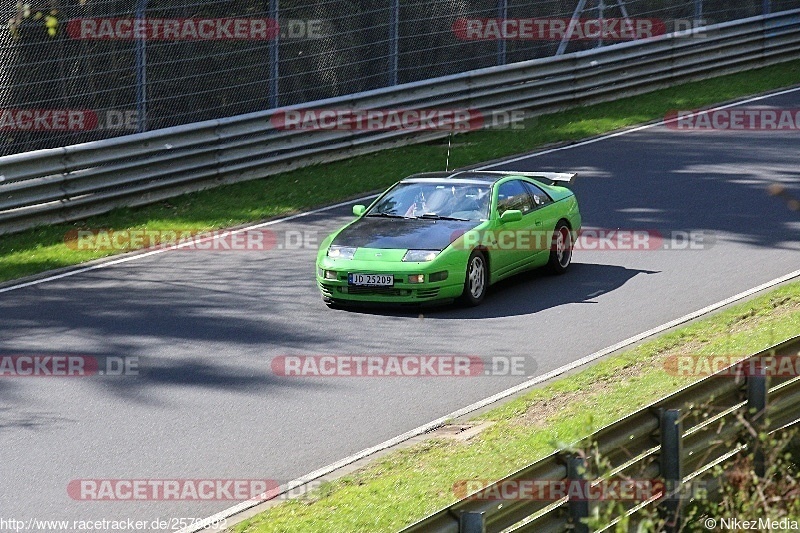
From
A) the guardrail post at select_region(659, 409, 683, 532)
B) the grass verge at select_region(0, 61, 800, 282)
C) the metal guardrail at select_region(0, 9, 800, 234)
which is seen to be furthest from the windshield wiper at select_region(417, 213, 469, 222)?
the guardrail post at select_region(659, 409, 683, 532)

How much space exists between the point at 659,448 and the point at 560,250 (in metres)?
7.25

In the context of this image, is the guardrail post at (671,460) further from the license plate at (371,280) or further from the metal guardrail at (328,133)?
the metal guardrail at (328,133)

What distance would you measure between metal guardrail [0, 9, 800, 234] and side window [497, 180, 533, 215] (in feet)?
19.3

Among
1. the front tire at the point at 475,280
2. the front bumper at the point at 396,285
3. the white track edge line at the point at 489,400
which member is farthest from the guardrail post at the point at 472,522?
the front tire at the point at 475,280

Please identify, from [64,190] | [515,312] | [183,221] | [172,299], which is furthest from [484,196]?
[64,190]

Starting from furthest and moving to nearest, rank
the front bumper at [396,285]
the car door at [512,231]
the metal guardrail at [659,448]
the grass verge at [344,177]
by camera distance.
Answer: the grass verge at [344,177]
the car door at [512,231]
the front bumper at [396,285]
the metal guardrail at [659,448]

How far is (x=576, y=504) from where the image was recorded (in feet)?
22.6

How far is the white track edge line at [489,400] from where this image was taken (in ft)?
27.9

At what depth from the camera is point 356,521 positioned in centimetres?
809

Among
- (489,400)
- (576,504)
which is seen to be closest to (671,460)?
(576,504)

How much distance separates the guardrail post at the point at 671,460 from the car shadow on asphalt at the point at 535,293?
561cm

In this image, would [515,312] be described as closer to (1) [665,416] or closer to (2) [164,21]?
(1) [665,416]

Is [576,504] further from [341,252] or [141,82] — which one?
[141,82]

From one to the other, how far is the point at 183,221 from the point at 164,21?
342 cm
